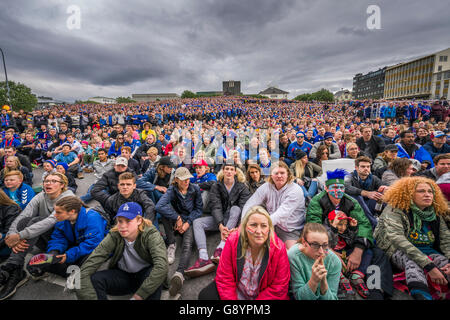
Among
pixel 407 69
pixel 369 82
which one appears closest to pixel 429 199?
pixel 407 69

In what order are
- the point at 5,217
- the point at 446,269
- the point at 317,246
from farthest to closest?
1. the point at 5,217
2. the point at 446,269
3. the point at 317,246

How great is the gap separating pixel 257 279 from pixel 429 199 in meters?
2.35

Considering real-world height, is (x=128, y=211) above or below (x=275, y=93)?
below

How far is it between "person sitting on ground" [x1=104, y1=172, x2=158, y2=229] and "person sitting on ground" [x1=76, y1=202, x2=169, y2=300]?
2.89ft

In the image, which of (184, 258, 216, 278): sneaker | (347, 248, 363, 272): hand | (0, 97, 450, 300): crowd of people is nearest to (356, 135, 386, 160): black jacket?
(0, 97, 450, 300): crowd of people

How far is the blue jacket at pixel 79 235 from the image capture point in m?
2.55

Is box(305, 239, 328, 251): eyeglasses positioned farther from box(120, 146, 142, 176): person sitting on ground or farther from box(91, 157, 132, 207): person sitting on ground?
box(120, 146, 142, 176): person sitting on ground

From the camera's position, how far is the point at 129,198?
334 cm

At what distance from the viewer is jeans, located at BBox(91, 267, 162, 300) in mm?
2090

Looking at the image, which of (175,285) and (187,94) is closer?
(175,285)

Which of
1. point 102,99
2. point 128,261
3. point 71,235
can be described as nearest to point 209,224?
point 128,261

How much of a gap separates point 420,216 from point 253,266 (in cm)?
228

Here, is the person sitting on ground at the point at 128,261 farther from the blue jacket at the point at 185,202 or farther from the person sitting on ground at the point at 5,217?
the person sitting on ground at the point at 5,217

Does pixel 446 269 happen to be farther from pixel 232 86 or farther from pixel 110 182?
pixel 232 86
